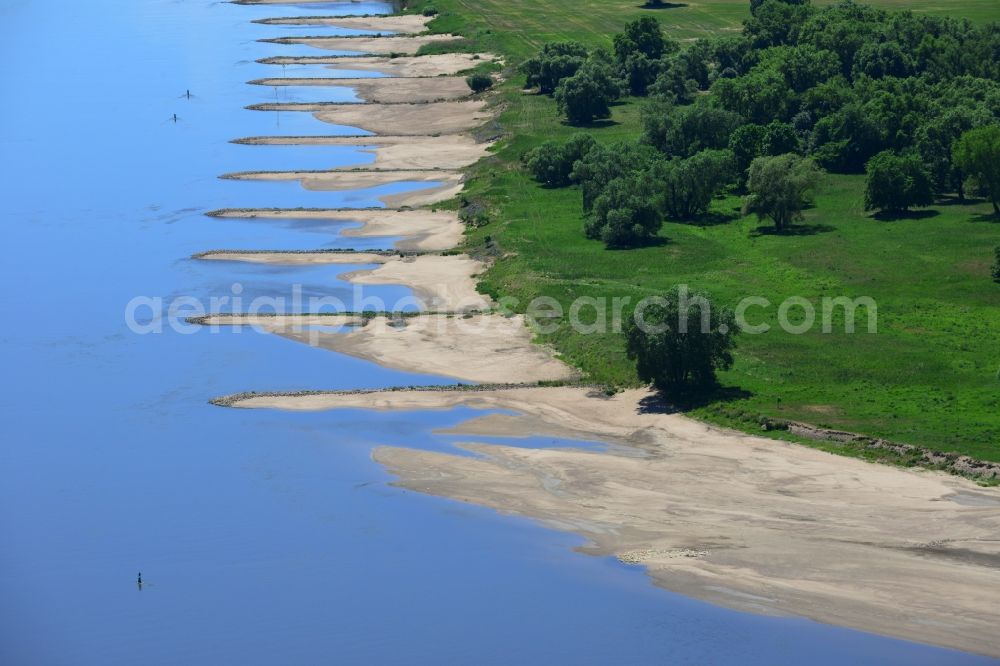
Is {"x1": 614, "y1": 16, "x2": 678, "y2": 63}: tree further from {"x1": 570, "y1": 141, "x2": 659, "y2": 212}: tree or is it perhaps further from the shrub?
{"x1": 570, "y1": 141, "x2": 659, "y2": 212}: tree

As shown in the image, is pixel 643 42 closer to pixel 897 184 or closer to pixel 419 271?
pixel 897 184

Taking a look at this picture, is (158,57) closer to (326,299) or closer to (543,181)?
(543,181)

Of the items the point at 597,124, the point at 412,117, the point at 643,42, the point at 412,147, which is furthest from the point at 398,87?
the point at 597,124

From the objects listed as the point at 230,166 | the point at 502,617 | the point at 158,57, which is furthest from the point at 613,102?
the point at 502,617

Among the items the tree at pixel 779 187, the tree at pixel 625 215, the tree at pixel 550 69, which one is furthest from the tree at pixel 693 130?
the tree at pixel 550 69

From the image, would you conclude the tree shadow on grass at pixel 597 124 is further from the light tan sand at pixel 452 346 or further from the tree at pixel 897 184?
the light tan sand at pixel 452 346

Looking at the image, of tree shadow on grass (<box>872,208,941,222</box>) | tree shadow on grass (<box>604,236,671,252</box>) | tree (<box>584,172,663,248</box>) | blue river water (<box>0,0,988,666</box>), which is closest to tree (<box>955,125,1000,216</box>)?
tree shadow on grass (<box>872,208,941,222</box>)
